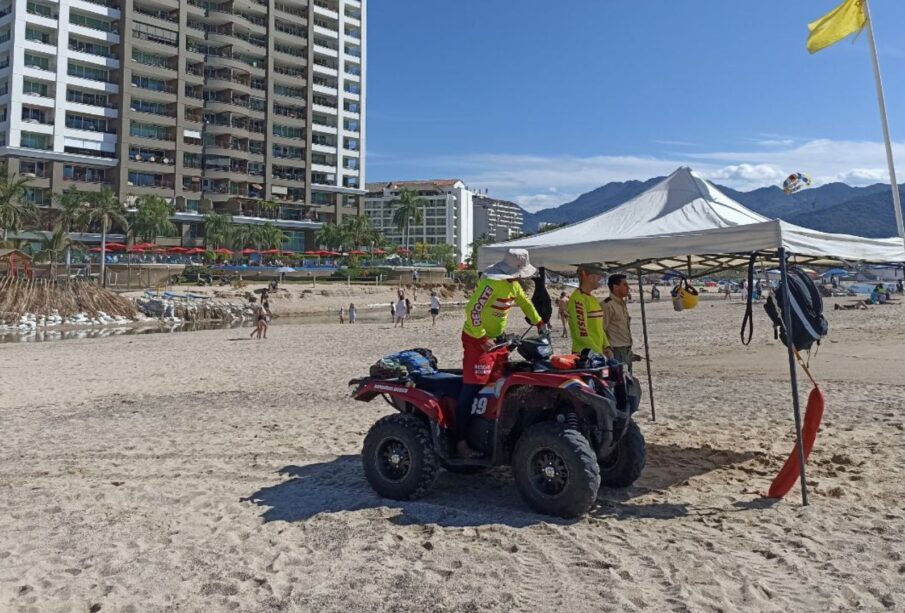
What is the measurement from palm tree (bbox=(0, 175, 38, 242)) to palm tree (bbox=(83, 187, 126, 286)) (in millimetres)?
4372

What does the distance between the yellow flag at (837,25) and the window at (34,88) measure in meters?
72.6

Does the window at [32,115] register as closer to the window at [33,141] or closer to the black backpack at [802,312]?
the window at [33,141]

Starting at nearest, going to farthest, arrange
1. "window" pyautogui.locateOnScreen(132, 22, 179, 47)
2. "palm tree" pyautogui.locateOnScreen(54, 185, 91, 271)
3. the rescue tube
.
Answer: the rescue tube < "palm tree" pyautogui.locateOnScreen(54, 185, 91, 271) < "window" pyautogui.locateOnScreen(132, 22, 179, 47)

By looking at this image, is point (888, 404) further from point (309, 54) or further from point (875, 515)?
point (309, 54)

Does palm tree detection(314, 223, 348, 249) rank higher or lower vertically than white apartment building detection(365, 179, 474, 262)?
lower

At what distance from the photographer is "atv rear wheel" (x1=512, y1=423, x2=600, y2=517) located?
5223mm

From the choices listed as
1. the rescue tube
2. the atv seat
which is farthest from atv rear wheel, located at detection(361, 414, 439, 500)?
the rescue tube

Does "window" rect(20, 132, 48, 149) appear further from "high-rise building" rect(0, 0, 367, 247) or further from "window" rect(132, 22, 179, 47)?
"window" rect(132, 22, 179, 47)

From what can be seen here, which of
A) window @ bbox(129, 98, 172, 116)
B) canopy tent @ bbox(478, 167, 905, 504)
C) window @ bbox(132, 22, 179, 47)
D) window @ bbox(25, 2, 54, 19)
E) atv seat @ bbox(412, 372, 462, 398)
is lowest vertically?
atv seat @ bbox(412, 372, 462, 398)

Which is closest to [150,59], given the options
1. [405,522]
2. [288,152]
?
[288,152]

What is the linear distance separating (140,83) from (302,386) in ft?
233

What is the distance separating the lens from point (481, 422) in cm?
585

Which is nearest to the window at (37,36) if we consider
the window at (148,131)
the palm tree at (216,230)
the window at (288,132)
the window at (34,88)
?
the window at (34,88)

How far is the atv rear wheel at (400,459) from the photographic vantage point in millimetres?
5875
